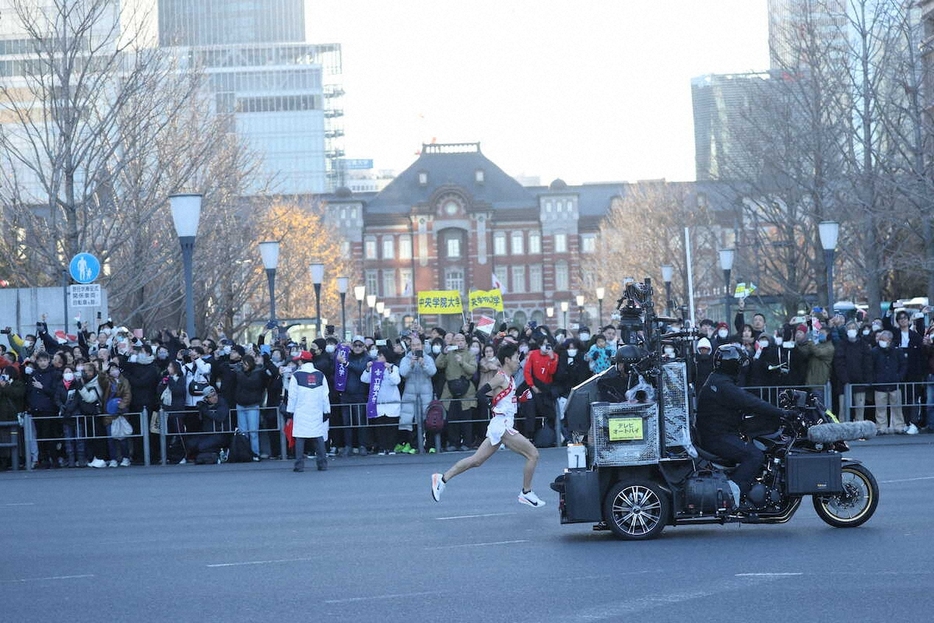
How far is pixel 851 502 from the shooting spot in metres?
12.4

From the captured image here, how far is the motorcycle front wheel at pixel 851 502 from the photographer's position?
12.3m

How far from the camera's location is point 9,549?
42.4 ft

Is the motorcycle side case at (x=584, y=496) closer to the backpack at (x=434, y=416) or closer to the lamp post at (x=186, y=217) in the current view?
the backpack at (x=434, y=416)

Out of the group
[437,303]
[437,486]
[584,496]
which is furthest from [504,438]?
[437,303]

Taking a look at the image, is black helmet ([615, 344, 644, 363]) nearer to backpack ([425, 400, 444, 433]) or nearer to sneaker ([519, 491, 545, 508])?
sneaker ([519, 491, 545, 508])

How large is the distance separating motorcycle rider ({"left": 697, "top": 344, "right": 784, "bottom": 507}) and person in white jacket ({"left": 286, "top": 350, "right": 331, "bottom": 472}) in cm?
938

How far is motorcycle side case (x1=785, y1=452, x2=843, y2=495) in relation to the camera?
11969 millimetres

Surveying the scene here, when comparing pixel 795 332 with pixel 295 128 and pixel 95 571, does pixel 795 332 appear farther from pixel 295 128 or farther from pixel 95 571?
pixel 295 128

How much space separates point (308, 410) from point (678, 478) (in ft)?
31.0

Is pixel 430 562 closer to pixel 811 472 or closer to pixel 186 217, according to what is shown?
pixel 811 472

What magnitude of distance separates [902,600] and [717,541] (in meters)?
3.14

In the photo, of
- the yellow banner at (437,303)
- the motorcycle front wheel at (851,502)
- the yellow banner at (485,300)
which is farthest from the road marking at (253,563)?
the yellow banner at (437,303)

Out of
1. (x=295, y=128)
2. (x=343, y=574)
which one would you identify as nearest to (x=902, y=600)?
(x=343, y=574)

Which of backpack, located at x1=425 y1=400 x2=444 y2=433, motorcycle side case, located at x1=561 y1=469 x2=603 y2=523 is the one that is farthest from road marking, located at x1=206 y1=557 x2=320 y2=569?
backpack, located at x1=425 y1=400 x2=444 y2=433
